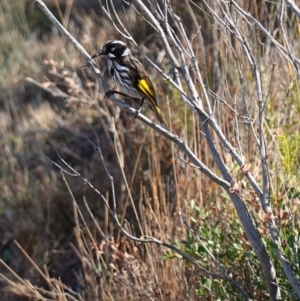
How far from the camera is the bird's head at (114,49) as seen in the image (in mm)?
4180

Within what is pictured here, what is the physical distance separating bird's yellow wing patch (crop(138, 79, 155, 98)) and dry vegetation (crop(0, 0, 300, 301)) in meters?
0.27

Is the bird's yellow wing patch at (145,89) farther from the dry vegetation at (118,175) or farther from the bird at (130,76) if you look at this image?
the dry vegetation at (118,175)

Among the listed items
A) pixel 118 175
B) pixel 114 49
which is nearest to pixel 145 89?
pixel 114 49

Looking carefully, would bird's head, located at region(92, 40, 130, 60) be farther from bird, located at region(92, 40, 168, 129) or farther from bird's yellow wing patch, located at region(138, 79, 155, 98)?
bird's yellow wing patch, located at region(138, 79, 155, 98)

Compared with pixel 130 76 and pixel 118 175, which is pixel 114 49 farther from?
pixel 118 175

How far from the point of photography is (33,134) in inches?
277

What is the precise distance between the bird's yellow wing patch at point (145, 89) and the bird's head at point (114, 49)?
17cm

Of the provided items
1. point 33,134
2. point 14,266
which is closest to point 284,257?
point 14,266

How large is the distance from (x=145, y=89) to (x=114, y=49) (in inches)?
10.4

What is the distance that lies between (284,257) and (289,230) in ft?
1.18

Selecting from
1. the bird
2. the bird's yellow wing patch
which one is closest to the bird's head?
the bird

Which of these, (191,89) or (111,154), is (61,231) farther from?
(191,89)

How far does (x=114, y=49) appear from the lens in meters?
4.26

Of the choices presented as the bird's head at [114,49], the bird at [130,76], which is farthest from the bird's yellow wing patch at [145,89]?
the bird's head at [114,49]
